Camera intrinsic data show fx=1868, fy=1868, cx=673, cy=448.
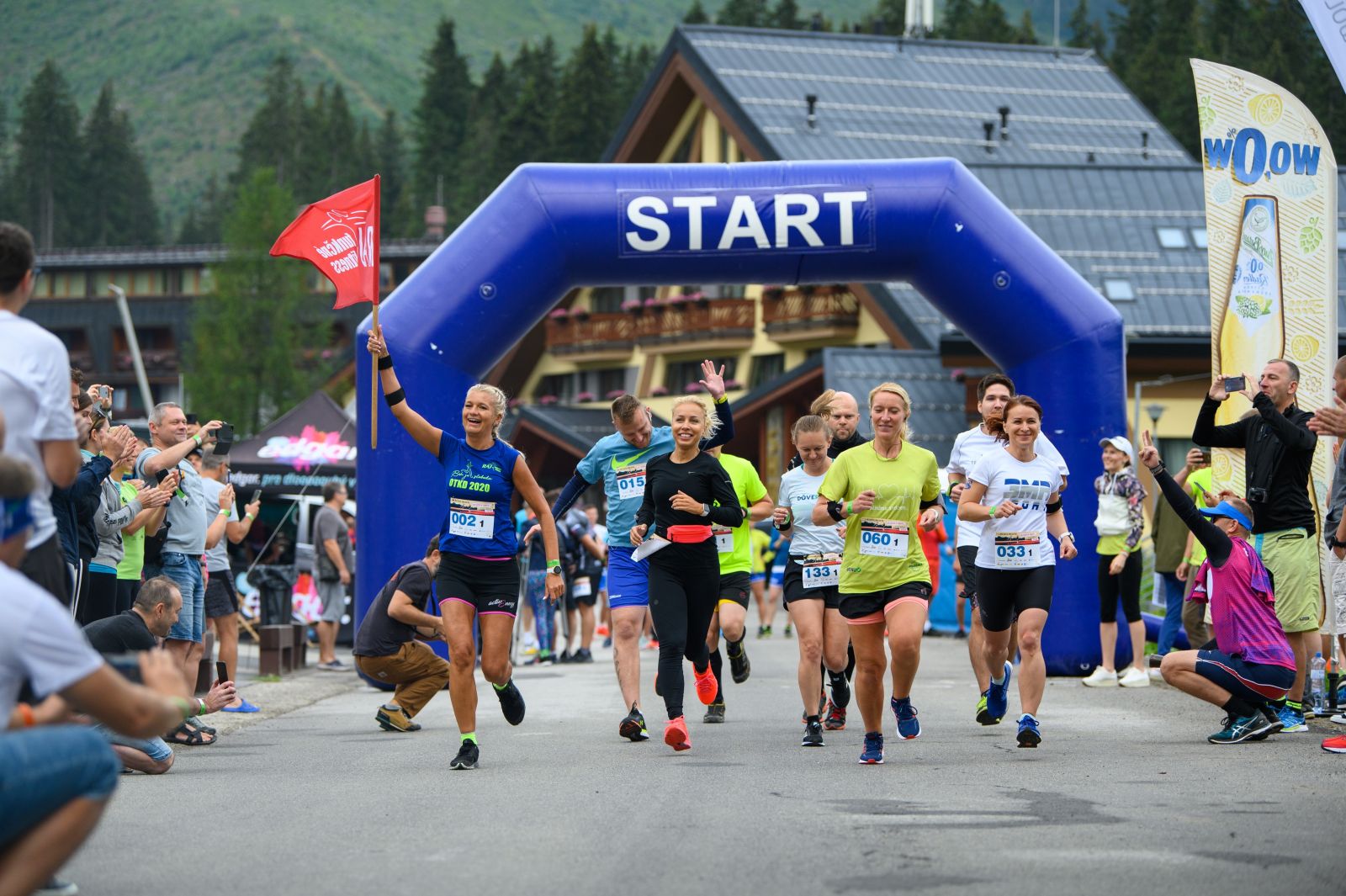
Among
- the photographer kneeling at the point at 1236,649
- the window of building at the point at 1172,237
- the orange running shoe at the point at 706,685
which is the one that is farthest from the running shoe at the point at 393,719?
the window of building at the point at 1172,237

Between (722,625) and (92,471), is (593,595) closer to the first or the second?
(722,625)

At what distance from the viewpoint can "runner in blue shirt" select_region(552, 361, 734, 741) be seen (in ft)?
34.9

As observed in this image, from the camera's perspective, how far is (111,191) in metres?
126

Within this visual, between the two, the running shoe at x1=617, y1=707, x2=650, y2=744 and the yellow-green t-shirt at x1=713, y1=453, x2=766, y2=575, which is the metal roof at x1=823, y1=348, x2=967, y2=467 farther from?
the running shoe at x1=617, y1=707, x2=650, y2=744

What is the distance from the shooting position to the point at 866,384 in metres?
34.2

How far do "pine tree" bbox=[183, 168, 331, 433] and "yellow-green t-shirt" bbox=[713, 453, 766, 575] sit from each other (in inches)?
2381

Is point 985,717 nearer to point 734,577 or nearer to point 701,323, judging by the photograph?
point 734,577

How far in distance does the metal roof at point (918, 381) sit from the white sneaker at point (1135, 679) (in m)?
19.7

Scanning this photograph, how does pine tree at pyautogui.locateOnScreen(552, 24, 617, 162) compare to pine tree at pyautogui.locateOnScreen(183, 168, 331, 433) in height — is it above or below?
above

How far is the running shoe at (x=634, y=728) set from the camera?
10352mm

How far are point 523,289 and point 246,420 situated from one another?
189 ft

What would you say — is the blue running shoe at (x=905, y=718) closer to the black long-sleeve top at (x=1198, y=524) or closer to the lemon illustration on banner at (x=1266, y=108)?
the black long-sleeve top at (x=1198, y=524)

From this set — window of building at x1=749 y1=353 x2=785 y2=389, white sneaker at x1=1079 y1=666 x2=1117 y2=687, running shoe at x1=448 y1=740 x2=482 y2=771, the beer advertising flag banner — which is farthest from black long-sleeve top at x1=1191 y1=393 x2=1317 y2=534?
window of building at x1=749 y1=353 x2=785 y2=389

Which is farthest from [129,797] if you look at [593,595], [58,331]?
[58,331]
